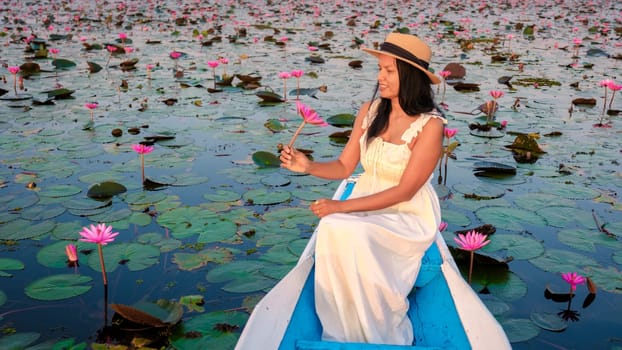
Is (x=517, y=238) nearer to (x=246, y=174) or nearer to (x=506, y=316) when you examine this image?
(x=506, y=316)

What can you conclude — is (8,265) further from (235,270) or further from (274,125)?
(274,125)

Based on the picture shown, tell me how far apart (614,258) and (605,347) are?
2.91ft

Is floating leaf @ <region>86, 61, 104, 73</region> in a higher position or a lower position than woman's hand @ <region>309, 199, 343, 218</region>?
lower

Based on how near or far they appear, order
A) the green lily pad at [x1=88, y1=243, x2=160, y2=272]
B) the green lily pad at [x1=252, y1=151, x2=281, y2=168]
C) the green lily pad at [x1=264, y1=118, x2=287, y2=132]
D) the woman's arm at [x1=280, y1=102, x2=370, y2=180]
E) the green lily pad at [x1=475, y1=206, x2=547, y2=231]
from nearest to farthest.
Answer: the woman's arm at [x1=280, y1=102, x2=370, y2=180] → the green lily pad at [x1=88, y1=243, x2=160, y2=272] → the green lily pad at [x1=475, y1=206, x2=547, y2=231] → the green lily pad at [x1=252, y1=151, x2=281, y2=168] → the green lily pad at [x1=264, y1=118, x2=287, y2=132]

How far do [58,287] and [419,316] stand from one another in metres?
1.85

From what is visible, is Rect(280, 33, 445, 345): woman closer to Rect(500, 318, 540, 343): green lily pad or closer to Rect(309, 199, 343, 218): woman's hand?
Rect(309, 199, 343, 218): woman's hand

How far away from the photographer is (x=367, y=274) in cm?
212

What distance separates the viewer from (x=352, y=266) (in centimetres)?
211

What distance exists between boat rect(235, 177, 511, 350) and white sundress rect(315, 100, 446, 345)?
0.08 m

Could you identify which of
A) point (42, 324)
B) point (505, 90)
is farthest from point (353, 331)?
point (505, 90)

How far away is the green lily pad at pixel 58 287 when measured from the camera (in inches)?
108

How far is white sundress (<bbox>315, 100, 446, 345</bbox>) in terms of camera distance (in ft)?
6.92

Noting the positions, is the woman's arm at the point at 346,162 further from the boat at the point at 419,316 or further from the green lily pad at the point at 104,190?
the green lily pad at the point at 104,190

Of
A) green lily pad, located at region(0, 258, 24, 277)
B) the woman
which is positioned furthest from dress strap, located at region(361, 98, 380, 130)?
green lily pad, located at region(0, 258, 24, 277)
